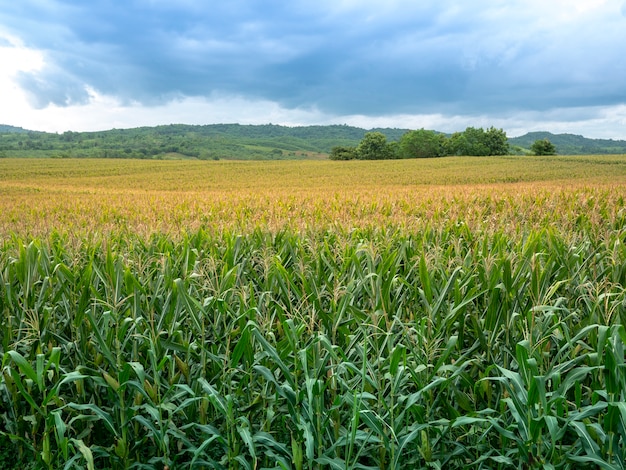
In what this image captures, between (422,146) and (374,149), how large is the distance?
11.9 metres

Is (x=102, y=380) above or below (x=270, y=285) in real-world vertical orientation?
below

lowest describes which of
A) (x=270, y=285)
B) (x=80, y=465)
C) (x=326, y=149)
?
(x=80, y=465)

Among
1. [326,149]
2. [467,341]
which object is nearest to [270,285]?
[467,341]

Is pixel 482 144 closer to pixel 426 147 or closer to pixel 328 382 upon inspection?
pixel 426 147

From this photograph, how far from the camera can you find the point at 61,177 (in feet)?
158

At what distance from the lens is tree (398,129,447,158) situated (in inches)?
4237

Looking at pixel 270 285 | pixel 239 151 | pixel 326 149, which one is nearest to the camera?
pixel 270 285

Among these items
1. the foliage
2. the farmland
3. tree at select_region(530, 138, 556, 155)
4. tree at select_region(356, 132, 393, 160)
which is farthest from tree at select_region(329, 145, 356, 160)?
the farmland

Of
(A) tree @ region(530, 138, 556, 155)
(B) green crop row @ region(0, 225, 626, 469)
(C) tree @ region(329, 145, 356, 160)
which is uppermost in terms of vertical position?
(A) tree @ region(530, 138, 556, 155)

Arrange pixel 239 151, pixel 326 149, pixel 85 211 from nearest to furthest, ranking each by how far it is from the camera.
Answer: pixel 85 211
pixel 239 151
pixel 326 149

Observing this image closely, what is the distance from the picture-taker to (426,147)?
108m

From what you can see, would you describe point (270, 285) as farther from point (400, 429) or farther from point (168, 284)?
point (400, 429)

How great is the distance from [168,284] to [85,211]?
11.2m

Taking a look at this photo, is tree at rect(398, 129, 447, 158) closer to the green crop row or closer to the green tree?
the green tree
